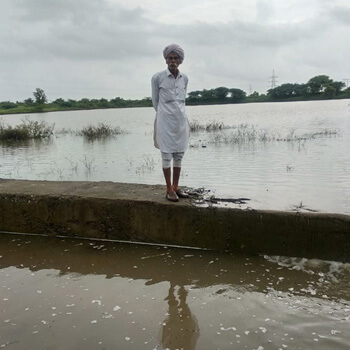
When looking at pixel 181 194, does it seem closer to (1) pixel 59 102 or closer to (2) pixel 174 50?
(2) pixel 174 50

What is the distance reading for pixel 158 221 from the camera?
4.05m

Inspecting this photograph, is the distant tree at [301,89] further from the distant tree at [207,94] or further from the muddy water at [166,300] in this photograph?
the muddy water at [166,300]

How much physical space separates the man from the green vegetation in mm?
64076

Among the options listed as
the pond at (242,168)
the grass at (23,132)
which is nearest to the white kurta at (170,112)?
the pond at (242,168)

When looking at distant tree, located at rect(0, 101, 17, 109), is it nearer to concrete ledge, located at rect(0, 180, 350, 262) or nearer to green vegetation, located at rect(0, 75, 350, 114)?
green vegetation, located at rect(0, 75, 350, 114)

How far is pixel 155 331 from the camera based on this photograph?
251 centimetres

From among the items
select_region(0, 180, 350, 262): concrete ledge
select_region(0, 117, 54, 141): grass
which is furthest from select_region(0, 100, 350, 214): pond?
select_region(0, 117, 54, 141): grass

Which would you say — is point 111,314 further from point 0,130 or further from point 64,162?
point 0,130

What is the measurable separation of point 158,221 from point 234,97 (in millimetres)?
76337

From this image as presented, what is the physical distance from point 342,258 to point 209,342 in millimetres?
1739

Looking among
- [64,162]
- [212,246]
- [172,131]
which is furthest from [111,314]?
[64,162]

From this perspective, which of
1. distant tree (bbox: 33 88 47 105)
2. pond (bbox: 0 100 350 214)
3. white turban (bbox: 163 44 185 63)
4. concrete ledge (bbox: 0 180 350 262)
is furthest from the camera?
distant tree (bbox: 33 88 47 105)

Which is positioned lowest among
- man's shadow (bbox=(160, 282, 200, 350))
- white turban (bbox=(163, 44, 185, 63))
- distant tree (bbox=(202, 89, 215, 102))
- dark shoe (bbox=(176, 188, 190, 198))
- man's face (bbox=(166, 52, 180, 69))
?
man's shadow (bbox=(160, 282, 200, 350))

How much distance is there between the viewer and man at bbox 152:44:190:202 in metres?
4.04
